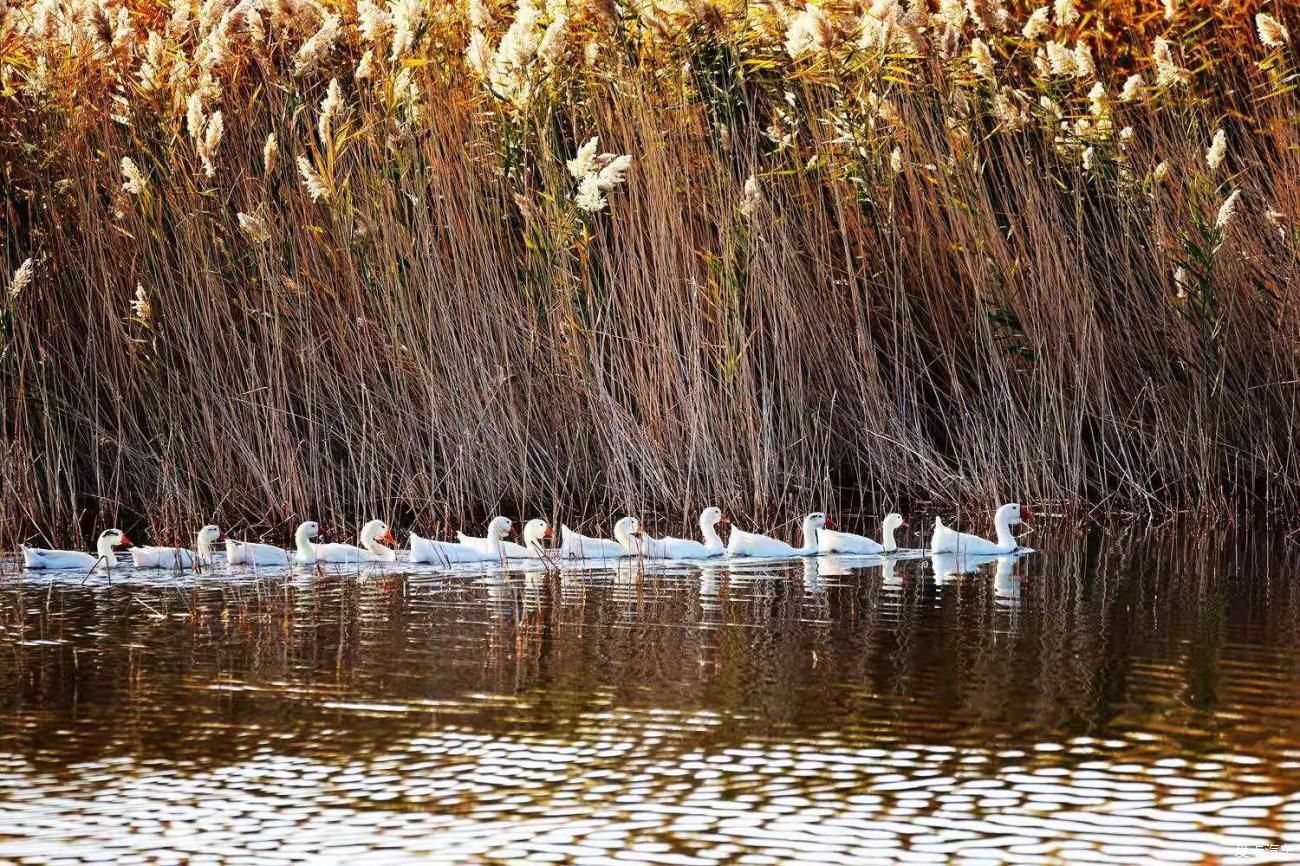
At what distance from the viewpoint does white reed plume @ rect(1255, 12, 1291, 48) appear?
32.5 feet

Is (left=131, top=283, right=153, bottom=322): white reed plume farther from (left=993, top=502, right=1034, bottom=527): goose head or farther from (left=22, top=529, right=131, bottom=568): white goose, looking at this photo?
(left=993, top=502, right=1034, bottom=527): goose head

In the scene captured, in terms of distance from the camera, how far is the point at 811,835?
4238 millimetres

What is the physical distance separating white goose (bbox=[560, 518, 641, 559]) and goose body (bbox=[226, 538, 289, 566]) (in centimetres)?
124

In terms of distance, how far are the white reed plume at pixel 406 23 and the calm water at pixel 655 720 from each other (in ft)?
10.3

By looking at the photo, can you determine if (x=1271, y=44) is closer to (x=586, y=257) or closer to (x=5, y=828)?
(x=586, y=257)

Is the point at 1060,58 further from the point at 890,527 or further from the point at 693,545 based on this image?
the point at 693,545

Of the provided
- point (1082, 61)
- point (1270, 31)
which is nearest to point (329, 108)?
point (1082, 61)

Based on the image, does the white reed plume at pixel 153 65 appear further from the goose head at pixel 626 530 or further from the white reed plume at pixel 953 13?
the white reed plume at pixel 953 13

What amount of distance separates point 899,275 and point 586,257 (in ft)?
5.29

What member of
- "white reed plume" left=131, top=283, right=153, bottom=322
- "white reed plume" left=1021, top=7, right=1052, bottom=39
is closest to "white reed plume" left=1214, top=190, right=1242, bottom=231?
"white reed plume" left=1021, top=7, right=1052, bottom=39

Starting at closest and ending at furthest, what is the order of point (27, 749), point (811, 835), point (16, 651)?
point (811, 835), point (27, 749), point (16, 651)

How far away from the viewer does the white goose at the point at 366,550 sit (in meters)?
9.02

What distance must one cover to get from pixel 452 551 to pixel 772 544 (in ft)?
4.78

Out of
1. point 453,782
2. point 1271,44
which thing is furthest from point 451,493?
point 453,782
